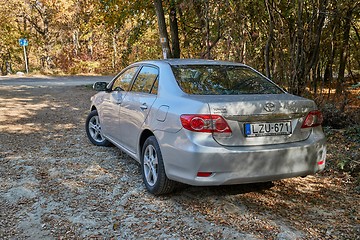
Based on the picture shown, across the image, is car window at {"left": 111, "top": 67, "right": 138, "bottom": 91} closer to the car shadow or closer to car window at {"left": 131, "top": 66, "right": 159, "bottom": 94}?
car window at {"left": 131, "top": 66, "right": 159, "bottom": 94}

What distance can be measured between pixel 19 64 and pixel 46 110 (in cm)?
3180

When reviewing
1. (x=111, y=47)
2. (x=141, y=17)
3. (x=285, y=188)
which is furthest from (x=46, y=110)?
(x=111, y=47)

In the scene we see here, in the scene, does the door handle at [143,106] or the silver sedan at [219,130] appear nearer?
the silver sedan at [219,130]

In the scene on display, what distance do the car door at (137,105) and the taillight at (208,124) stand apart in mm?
841

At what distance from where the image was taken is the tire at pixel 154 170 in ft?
Answer: 11.7

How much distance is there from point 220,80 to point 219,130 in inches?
38.3

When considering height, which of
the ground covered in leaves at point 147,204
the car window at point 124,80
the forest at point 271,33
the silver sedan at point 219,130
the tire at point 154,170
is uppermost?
the forest at point 271,33

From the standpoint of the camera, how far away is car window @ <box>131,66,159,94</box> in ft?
13.3

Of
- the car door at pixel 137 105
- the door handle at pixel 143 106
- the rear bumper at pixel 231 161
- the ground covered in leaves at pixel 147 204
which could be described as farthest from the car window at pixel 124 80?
the rear bumper at pixel 231 161

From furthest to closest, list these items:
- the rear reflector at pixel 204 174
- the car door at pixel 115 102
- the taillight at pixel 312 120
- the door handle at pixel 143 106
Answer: the car door at pixel 115 102 → the door handle at pixel 143 106 → the taillight at pixel 312 120 → the rear reflector at pixel 204 174

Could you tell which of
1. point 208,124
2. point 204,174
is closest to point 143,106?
point 208,124

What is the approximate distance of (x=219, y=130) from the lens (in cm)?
312

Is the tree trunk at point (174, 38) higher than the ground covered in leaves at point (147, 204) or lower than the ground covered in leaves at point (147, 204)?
higher

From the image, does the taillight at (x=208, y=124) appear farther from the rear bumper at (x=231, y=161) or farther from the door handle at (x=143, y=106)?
the door handle at (x=143, y=106)
